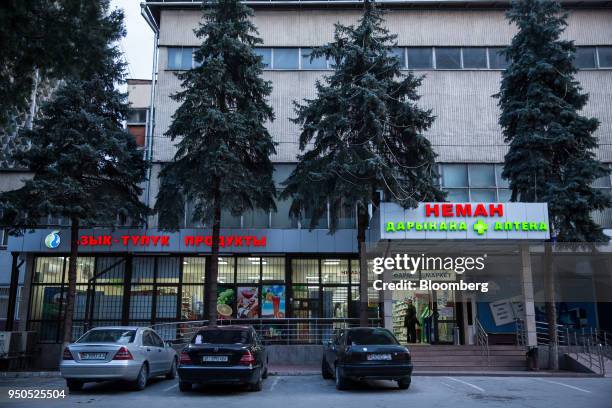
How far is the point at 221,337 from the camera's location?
1274 centimetres

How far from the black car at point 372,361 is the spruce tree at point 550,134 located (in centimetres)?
812

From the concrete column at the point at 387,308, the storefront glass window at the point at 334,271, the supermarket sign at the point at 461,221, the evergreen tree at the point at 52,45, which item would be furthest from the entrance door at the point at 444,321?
the evergreen tree at the point at 52,45

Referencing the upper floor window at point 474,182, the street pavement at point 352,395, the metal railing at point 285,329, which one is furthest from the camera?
the upper floor window at point 474,182

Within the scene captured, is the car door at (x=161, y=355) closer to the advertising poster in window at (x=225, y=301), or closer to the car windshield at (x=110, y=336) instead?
the car windshield at (x=110, y=336)

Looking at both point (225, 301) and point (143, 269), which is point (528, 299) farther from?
point (143, 269)

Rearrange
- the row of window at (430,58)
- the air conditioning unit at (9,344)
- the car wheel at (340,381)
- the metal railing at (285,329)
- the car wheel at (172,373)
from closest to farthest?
the car wheel at (340,381), the car wheel at (172,373), the air conditioning unit at (9,344), the metal railing at (285,329), the row of window at (430,58)

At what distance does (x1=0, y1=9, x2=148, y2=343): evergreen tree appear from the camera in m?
18.8

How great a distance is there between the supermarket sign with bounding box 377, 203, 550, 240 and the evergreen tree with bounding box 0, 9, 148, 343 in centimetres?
978

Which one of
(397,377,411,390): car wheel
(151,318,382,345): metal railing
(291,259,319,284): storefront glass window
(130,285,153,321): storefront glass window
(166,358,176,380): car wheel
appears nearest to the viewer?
(397,377,411,390): car wheel

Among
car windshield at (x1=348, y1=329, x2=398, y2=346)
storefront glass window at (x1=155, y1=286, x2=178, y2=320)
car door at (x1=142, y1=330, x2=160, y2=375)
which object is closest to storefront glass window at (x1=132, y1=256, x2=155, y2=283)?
storefront glass window at (x1=155, y1=286, x2=178, y2=320)

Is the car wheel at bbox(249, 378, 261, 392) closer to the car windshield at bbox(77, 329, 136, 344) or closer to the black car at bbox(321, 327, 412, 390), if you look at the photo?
the black car at bbox(321, 327, 412, 390)

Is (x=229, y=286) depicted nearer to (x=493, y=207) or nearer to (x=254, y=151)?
(x=254, y=151)

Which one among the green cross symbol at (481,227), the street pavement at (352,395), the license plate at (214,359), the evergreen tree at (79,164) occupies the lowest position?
the street pavement at (352,395)

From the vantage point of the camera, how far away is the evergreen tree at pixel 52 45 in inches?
412
